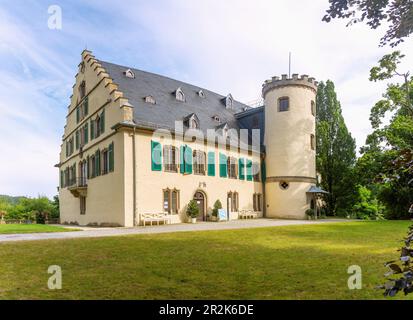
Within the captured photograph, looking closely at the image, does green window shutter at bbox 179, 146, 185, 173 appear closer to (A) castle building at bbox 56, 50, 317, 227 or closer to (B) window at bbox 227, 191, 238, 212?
(A) castle building at bbox 56, 50, 317, 227

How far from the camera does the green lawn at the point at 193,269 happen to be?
209 inches

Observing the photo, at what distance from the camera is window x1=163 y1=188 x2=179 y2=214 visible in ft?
76.9

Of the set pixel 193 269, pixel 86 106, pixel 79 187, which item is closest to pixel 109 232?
pixel 193 269

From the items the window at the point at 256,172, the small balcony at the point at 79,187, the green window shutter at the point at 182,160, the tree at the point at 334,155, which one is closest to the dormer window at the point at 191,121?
the green window shutter at the point at 182,160

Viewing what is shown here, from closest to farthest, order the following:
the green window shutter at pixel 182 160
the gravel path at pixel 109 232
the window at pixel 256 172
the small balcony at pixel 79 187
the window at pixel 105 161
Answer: the gravel path at pixel 109 232 → the window at pixel 105 161 → the green window shutter at pixel 182 160 → the small balcony at pixel 79 187 → the window at pixel 256 172

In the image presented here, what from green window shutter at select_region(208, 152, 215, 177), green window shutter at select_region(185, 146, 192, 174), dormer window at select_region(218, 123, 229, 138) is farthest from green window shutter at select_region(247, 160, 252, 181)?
green window shutter at select_region(185, 146, 192, 174)

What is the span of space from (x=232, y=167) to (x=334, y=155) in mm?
13057

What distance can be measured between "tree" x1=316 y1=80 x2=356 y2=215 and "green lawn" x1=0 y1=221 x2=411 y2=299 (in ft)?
82.7

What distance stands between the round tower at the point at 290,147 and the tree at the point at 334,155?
457 cm

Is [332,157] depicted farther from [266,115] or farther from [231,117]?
[231,117]

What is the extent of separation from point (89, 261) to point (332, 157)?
32074 mm

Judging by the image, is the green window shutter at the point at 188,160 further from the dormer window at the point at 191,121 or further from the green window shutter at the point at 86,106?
the green window shutter at the point at 86,106

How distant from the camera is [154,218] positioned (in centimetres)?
2217
